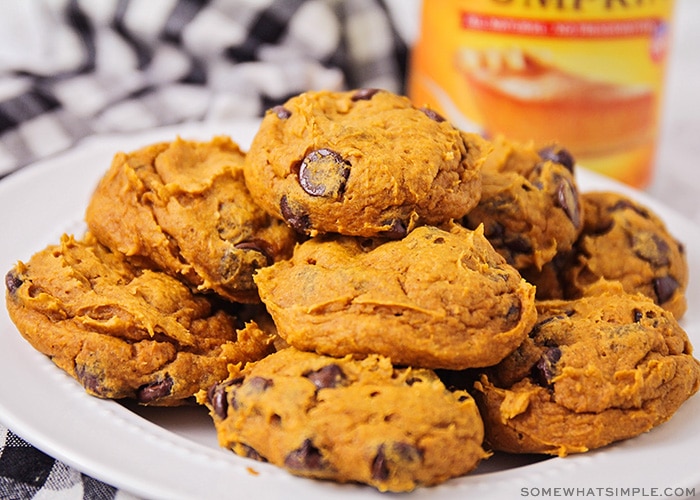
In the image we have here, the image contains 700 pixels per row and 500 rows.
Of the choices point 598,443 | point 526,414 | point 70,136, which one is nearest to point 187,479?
point 526,414

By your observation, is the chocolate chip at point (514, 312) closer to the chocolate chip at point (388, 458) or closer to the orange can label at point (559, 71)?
the chocolate chip at point (388, 458)

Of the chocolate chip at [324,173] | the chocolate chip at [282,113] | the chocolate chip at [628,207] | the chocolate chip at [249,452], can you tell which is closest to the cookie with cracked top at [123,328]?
the chocolate chip at [249,452]

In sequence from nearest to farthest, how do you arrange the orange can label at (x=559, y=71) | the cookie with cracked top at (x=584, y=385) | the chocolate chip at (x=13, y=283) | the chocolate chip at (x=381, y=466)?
the chocolate chip at (x=381, y=466), the cookie with cracked top at (x=584, y=385), the chocolate chip at (x=13, y=283), the orange can label at (x=559, y=71)

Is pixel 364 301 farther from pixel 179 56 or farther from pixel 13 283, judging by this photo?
pixel 179 56

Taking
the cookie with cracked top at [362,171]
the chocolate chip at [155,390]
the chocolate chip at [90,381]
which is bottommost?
the chocolate chip at [155,390]

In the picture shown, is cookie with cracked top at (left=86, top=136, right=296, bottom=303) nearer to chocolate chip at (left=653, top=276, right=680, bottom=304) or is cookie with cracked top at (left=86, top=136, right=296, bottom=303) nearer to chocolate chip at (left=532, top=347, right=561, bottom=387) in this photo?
chocolate chip at (left=532, top=347, right=561, bottom=387)

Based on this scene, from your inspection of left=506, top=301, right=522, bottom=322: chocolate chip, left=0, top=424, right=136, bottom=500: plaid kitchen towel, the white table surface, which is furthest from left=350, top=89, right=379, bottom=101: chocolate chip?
the white table surface
